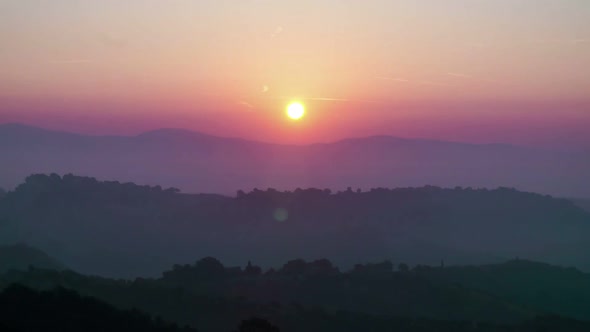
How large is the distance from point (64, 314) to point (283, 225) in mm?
97670

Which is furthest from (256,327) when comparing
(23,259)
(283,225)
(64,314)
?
(283,225)

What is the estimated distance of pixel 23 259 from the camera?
83562 mm

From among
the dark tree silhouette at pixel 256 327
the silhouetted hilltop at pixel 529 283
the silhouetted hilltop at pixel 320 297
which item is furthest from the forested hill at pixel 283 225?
the dark tree silhouette at pixel 256 327

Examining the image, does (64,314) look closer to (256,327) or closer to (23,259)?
(256,327)

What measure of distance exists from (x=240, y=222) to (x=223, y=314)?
88445 mm

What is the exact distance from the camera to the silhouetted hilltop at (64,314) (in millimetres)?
33781

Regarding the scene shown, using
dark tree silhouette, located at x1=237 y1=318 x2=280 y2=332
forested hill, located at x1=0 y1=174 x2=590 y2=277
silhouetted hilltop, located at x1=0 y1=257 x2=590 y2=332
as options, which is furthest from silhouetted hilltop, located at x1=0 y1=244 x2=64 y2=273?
dark tree silhouette, located at x1=237 y1=318 x2=280 y2=332

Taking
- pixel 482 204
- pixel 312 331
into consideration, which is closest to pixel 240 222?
pixel 482 204

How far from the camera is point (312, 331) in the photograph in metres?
46.5

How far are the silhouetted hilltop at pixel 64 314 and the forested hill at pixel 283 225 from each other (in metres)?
69.9

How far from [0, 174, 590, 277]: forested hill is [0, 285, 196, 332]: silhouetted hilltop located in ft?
229

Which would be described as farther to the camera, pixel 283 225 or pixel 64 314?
pixel 283 225

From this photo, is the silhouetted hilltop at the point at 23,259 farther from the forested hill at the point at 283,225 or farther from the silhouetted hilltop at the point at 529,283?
the silhouetted hilltop at the point at 529,283

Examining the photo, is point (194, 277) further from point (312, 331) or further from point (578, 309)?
point (578, 309)
